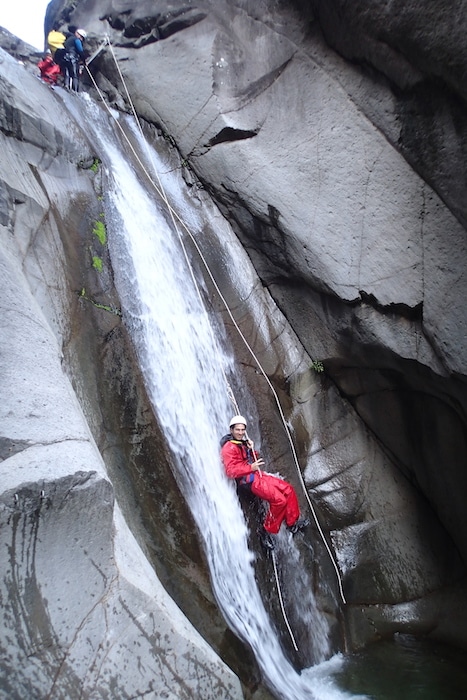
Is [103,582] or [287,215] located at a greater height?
[287,215]

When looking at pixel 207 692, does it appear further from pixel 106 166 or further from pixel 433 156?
pixel 106 166

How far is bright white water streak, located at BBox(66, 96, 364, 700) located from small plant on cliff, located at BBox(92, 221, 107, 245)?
0.11 m

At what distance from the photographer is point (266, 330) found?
671 cm

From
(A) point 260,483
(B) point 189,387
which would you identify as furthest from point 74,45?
(A) point 260,483

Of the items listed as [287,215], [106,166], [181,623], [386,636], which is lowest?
[386,636]

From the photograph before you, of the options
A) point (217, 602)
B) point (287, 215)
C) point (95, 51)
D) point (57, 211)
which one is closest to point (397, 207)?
point (287, 215)

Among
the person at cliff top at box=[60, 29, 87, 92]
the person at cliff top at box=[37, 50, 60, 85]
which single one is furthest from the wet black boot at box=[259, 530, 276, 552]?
the person at cliff top at box=[37, 50, 60, 85]

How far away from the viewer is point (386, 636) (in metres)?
5.71

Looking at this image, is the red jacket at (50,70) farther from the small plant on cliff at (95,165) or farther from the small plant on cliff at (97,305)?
the small plant on cliff at (97,305)

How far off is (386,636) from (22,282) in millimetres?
5765

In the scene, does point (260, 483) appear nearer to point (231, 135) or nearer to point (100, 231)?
point (100, 231)

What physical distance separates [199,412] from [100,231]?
2.63 metres

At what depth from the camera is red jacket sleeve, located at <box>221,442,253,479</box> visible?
493 cm

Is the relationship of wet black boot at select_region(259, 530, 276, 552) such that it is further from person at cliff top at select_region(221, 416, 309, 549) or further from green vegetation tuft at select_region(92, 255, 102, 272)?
green vegetation tuft at select_region(92, 255, 102, 272)
